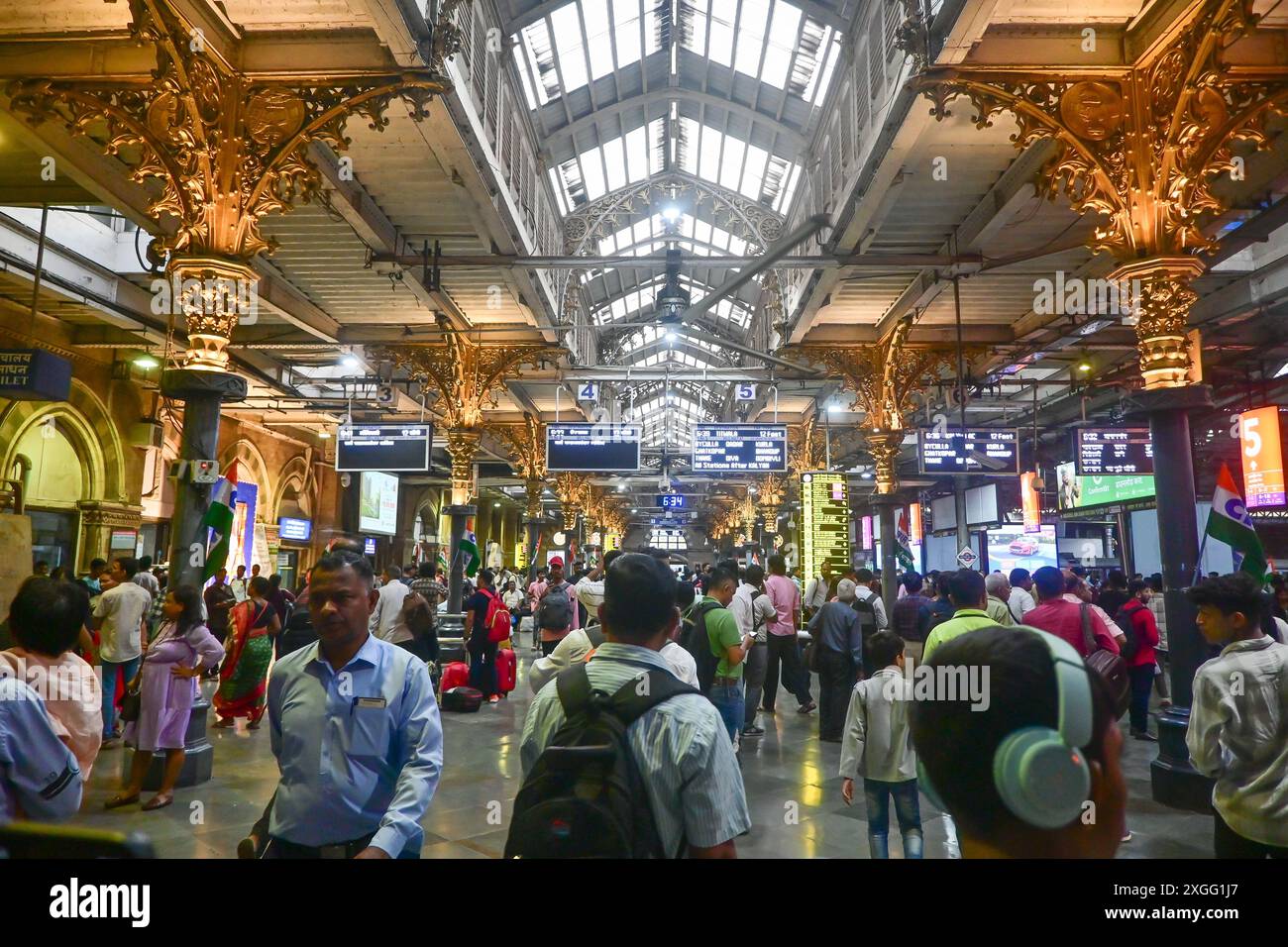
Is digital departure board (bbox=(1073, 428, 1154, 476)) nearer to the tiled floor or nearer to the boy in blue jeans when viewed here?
the tiled floor

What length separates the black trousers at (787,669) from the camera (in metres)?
9.38

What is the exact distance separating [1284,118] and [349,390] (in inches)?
652

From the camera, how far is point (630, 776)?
1.68 meters

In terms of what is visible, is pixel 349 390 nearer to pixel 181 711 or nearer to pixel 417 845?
pixel 181 711

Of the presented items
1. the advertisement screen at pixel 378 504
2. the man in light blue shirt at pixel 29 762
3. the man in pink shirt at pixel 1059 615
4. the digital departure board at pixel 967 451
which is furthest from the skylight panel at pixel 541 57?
the advertisement screen at pixel 378 504

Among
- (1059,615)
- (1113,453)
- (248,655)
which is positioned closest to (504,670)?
(248,655)

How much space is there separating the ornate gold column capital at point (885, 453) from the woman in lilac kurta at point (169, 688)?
10187 mm

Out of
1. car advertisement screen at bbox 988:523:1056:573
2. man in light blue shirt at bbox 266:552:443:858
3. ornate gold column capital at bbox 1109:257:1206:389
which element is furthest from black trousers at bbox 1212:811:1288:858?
car advertisement screen at bbox 988:523:1056:573

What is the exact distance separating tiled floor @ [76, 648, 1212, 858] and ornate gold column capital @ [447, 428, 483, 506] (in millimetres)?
5946

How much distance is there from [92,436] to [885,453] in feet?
46.3

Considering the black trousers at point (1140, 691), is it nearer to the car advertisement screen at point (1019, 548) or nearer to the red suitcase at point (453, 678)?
the red suitcase at point (453, 678)

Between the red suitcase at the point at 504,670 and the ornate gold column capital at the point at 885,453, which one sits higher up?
the ornate gold column capital at the point at 885,453

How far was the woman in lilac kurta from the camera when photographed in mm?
5688

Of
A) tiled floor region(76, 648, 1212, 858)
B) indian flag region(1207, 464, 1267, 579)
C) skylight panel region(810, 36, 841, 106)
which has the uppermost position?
skylight panel region(810, 36, 841, 106)
